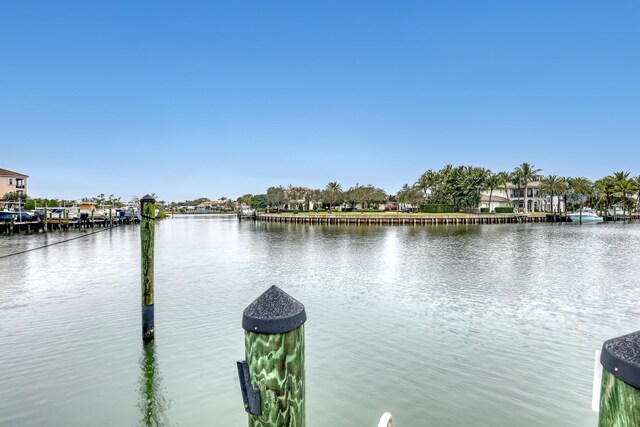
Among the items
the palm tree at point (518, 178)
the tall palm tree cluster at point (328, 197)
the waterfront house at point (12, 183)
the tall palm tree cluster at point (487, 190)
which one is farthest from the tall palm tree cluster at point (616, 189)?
the waterfront house at point (12, 183)

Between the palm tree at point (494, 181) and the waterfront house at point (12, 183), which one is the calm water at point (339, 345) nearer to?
the waterfront house at point (12, 183)

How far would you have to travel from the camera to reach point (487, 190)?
402ft

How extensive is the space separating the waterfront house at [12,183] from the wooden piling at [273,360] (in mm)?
103224

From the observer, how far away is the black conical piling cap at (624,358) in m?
1.83

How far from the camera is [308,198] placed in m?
139

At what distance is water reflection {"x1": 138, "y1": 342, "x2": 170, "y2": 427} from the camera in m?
7.03

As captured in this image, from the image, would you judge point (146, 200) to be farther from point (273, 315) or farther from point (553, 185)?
point (553, 185)

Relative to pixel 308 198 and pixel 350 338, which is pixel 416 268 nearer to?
pixel 350 338

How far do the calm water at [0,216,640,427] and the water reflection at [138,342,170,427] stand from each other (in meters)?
0.04

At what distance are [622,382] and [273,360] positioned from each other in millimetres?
2165

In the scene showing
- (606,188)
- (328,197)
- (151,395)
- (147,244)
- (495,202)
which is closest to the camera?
(151,395)

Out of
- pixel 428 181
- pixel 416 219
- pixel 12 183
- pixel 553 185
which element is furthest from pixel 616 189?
pixel 12 183

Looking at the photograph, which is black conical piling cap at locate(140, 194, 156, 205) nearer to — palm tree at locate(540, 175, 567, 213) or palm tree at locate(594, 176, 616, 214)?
palm tree at locate(540, 175, 567, 213)

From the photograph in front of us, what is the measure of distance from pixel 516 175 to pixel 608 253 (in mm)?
85408
